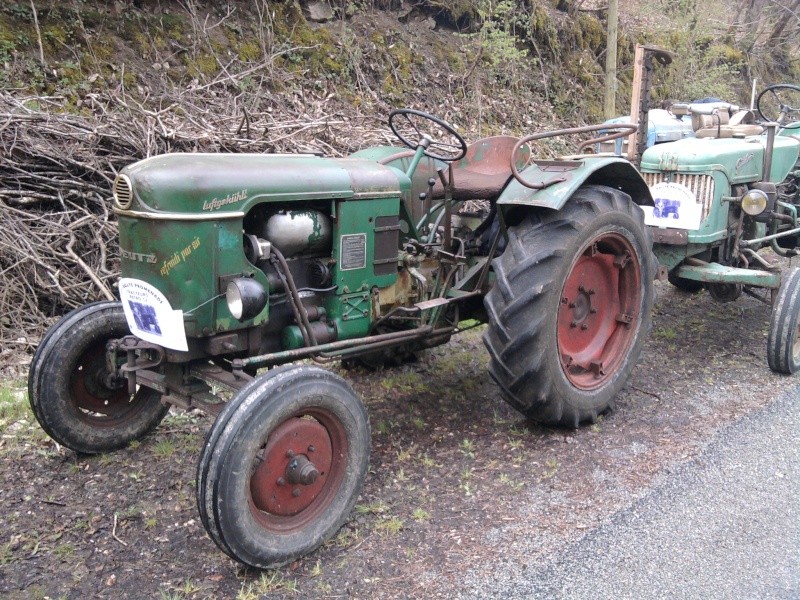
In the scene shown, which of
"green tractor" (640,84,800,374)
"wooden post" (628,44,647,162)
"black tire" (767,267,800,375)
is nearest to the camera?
"black tire" (767,267,800,375)

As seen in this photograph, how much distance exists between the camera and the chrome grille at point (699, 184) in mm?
4785

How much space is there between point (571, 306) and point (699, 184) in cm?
178

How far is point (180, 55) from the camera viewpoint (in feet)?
22.9

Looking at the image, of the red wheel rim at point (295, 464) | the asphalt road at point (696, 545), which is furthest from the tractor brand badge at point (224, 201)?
the asphalt road at point (696, 545)

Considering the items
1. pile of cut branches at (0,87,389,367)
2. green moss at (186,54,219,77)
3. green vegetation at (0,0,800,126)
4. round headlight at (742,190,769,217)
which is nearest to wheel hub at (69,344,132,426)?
pile of cut branches at (0,87,389,367)

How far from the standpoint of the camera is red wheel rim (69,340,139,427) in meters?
3.28

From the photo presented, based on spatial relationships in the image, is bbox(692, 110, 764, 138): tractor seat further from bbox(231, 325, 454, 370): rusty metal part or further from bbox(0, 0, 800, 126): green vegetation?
bbox(0, 0, 800, 126): green vegetation

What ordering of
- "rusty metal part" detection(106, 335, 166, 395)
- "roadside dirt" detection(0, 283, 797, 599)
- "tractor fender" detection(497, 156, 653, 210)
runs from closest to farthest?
"roadside dirt" detection(0, 283, 797, 599)
"rusty metal part" detection(106, 335, 166, 395)
"tractor fender" detection(497, 156, 653, 210)

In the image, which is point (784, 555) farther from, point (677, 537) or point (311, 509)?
point (311, 509)

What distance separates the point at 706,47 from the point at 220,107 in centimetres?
1183

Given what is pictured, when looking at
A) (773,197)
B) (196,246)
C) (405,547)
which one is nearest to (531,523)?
(405,547)

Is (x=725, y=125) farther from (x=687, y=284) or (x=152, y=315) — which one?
(x=152, y=315)

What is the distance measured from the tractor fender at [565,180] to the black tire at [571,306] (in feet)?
0.43

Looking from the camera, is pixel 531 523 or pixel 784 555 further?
pixel 531 523
